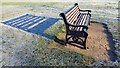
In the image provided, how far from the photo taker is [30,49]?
631 cm

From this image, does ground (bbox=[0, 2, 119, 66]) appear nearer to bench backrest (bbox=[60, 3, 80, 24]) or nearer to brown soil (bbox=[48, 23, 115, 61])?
brown soil (bbox=[48, 23, 115, 61])

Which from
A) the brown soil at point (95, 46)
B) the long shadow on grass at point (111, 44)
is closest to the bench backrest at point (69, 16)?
the brown soil at point (95, 46)

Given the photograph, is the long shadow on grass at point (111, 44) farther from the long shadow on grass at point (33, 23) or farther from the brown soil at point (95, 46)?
the long shadow on grass at point (33, 23)

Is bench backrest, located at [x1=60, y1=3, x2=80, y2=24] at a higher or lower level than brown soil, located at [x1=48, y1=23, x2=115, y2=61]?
higher

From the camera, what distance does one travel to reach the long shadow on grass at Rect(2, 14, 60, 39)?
8.47 metres

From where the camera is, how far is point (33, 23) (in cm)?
982

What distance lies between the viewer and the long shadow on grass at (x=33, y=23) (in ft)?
27.8

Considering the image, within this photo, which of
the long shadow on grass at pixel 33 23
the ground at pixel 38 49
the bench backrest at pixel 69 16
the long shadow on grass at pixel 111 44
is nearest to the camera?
the ground at pixel 38 49

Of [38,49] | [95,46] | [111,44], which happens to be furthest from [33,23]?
[111,44]

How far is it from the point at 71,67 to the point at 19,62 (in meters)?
1.50

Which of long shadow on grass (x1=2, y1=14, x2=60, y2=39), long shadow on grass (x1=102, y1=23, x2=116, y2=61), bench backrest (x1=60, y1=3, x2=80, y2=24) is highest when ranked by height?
bench backrest (x1=60, y1=3, x2=80, y2=24)

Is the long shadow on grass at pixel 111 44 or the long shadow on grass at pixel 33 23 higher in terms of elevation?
the long shadow on grass at pixel 111 44

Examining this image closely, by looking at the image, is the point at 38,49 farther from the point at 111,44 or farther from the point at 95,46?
the point at 111,44

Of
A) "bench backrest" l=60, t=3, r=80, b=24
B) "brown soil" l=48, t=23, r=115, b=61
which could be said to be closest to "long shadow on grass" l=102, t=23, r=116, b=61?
"brown soil" l=48, t=23, r=115, b=61
